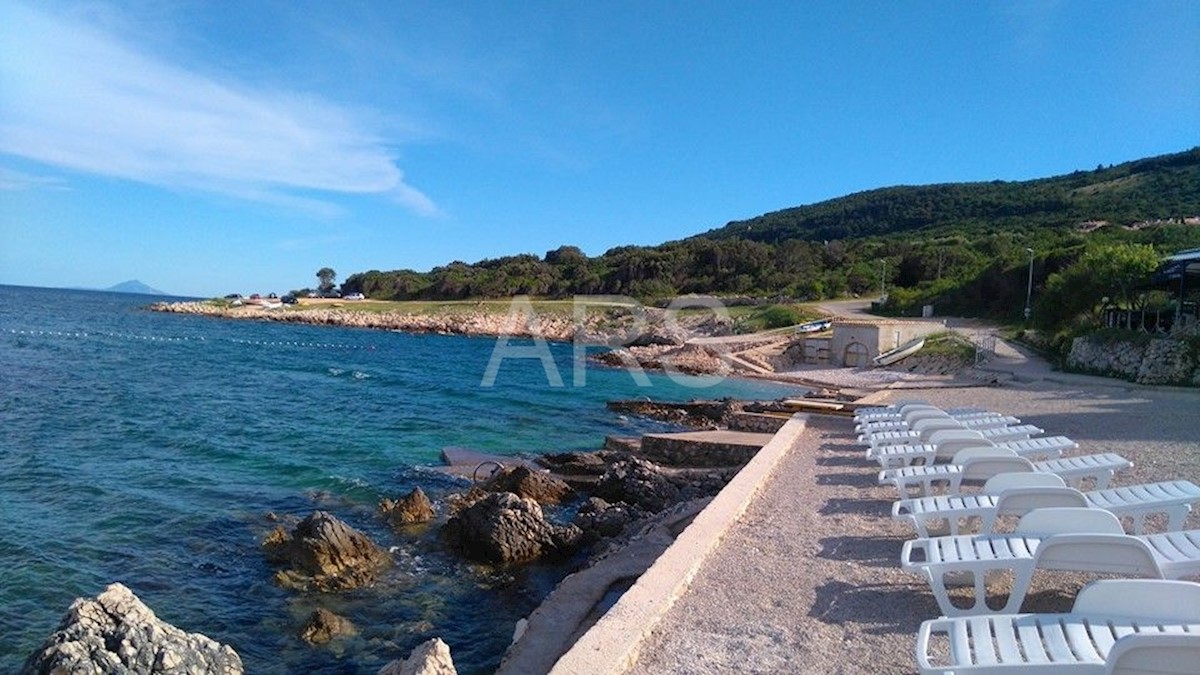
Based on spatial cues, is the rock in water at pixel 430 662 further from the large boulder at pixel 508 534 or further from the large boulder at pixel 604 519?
the large boulder at pixel 604 519

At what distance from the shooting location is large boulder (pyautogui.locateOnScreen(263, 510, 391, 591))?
923 cm

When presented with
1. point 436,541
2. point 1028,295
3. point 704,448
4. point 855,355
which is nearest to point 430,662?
point 436,541

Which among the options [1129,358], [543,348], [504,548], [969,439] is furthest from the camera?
[543,348]

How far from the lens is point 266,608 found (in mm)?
8562

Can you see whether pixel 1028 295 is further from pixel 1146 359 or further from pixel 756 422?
pixel 756 422

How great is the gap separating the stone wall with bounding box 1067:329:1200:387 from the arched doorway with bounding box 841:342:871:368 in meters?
11.2

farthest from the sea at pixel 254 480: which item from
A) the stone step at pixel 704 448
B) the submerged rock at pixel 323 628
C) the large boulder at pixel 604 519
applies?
the stone step at pixel 704 448

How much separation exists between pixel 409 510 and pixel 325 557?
7.95 feet

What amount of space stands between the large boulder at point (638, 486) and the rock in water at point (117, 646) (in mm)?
6751

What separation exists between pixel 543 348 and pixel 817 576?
170 feet

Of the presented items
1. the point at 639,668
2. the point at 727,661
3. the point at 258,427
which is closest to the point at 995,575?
the point at 727,661

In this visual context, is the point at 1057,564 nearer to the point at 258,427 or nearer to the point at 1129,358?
the point at 258,427

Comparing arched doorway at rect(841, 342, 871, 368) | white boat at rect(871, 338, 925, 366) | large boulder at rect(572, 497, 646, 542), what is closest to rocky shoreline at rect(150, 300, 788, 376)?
arched doorway at rect(841, 342, 871, 368)

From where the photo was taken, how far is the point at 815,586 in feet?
18.1
